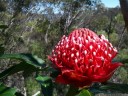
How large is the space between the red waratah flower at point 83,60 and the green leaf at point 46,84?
8.6 inches

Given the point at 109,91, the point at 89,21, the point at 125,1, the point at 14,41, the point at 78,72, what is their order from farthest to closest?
the point at 89,21
the point at 14,41
the point at 125,1
the point at 109,91
the point at 78,72

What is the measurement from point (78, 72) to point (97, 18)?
78.1 feet

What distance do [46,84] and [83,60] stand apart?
0.35 m

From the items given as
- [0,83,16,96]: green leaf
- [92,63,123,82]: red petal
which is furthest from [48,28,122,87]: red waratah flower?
[0,83,16,96]: green leaf

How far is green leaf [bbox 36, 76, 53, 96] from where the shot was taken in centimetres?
162

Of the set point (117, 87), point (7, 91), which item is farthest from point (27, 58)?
point (117, 87)

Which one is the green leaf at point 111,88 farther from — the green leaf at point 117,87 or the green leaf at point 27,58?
the green leaf at point 27,58

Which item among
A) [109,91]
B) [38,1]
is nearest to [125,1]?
[109,91]

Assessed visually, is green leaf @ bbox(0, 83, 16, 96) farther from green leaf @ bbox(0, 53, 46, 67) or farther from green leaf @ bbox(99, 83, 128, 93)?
green leaf @ bbox(99, 83, 128, 93)

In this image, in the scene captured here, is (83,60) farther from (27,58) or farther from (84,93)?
(27,58)

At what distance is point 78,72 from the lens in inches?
53.9

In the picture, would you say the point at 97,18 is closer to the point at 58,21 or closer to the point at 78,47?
the point at 58,21

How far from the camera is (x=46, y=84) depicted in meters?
1.66

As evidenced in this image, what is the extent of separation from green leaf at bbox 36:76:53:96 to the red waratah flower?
22cm
